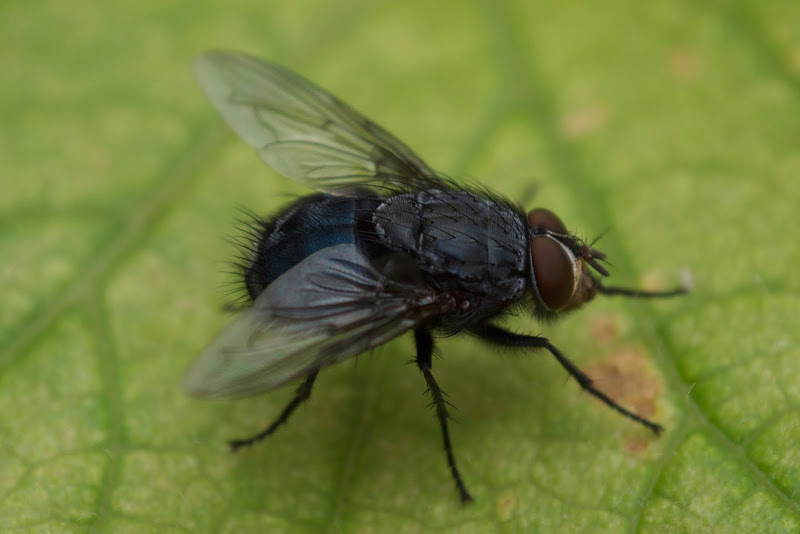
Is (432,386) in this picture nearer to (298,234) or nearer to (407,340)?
(407,340)

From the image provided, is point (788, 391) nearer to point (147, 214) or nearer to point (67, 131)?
point (147, 214)

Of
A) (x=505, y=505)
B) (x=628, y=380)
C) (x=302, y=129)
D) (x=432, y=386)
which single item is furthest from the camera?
(x=302, y=129)

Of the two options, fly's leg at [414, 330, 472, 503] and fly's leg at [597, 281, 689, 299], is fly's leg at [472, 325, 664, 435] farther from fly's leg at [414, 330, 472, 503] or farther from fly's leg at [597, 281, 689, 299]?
fly's leg at [597, 281, 689, 299]

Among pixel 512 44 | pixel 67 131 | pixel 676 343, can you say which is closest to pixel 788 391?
pixel 676 343

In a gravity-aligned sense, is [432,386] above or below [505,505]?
above

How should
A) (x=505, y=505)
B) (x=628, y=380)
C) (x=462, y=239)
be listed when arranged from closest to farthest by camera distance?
(x=505, y=505)
(x=462, y=239)
(x=628, y=380)

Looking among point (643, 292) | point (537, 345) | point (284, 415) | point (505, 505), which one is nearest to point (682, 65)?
point (643, 292)

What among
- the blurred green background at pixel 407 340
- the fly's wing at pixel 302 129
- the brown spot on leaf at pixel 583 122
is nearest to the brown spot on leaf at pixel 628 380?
the blurred green background at pixel 407 340
